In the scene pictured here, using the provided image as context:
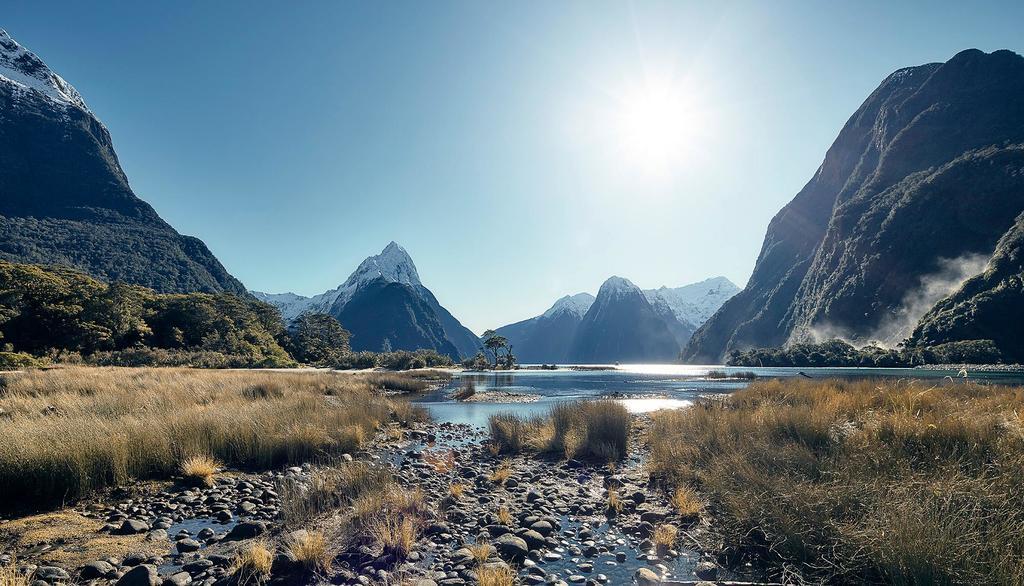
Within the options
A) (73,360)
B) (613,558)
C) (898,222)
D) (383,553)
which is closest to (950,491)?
(613,558)

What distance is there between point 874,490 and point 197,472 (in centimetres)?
1258

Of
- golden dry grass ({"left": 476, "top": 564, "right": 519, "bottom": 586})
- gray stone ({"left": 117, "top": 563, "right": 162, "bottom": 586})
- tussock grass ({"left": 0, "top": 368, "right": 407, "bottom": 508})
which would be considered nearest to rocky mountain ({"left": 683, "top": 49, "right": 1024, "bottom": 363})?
tussock grass ({"left": 0, "top": 368, "right": 407, "bottom": 508})

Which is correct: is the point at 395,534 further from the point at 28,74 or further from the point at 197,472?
the point at 28,74

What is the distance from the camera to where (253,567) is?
18.4 feet

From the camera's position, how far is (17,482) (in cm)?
749

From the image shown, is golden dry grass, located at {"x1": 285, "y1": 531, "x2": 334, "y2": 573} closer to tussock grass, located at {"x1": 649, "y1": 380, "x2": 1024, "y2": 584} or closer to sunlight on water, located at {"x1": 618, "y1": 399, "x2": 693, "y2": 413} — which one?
tussock grass, located at {"x1": 649, "y1": 380, "x2": 1024, "y2": 584}

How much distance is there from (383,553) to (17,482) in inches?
275

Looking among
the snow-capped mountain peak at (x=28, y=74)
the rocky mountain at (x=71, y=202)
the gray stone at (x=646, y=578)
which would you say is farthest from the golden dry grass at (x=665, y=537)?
the snow-capped mountain peak at (x=28, y=74)

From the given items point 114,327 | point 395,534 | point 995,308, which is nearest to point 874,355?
point 995,308

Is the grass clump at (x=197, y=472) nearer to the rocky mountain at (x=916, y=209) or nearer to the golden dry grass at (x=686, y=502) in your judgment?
the golden dry grass at (x=686, y=502)

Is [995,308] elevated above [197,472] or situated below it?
above

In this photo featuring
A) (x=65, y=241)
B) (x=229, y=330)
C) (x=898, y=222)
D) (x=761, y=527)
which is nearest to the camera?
(x=761, y=527)

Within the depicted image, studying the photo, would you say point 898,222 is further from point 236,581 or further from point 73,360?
point 73,360

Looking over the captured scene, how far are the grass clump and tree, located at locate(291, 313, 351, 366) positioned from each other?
74.6m
